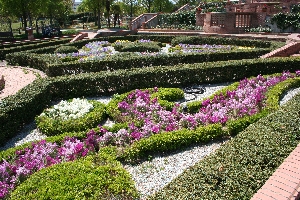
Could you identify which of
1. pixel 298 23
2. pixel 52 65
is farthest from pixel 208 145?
pixel 298 23

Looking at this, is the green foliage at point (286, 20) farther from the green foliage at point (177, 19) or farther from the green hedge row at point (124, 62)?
the green foliage at point (177, 19)

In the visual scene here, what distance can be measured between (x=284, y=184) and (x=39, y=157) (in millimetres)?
5169

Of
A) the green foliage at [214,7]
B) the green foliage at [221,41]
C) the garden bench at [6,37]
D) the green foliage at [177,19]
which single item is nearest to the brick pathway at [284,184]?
the green foliage at [221,41]

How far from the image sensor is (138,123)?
8.21 meters

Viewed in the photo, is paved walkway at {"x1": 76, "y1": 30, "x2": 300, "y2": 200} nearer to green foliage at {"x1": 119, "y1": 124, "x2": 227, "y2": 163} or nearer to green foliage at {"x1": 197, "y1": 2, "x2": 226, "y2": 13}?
→ green foliage at {"x1": 119, "y1": 124, "x2": 227, "y2": 163}

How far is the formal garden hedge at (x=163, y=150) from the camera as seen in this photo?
4324 millimetres

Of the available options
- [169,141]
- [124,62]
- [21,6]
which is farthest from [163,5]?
[169,141]

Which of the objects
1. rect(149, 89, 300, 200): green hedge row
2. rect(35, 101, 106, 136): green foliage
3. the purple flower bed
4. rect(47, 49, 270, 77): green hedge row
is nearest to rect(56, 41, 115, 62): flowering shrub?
rect(47, 49, 270, 77): green hedge row

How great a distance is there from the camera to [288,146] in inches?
202

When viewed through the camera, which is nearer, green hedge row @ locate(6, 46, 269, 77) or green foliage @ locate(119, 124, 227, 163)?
green foliage @ locate(119, 124, 227, 163)

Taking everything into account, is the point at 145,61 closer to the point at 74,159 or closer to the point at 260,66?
the point at 260,66

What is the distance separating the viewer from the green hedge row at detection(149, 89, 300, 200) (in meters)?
4.12

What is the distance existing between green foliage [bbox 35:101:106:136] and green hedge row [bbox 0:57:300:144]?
83cm

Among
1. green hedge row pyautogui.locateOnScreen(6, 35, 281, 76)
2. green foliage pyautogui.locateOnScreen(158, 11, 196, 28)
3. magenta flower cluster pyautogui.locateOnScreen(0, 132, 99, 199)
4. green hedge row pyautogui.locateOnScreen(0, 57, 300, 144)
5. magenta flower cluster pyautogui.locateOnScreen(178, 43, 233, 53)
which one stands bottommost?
magenta flower cluster pyautogui.locateOnScreen(0, 132, 99, 199)
